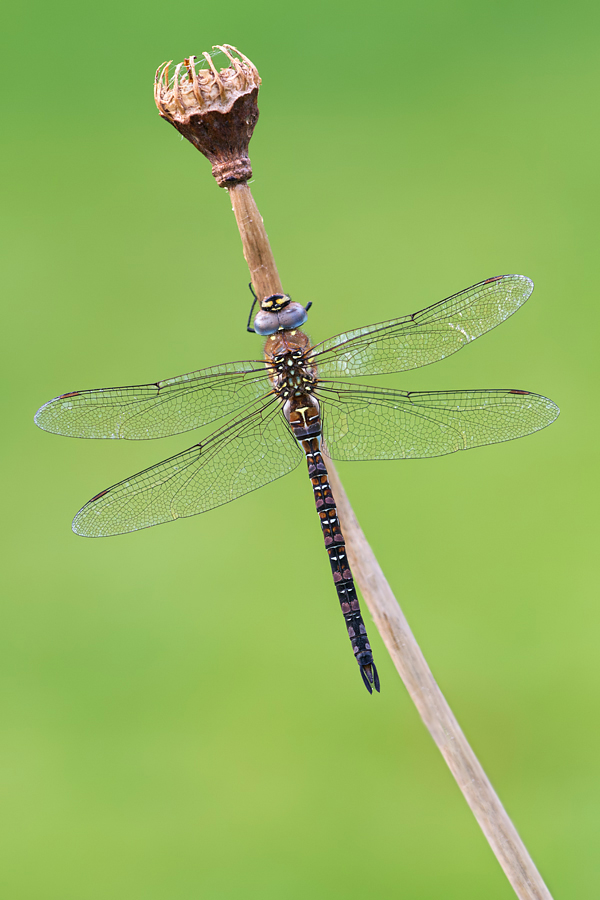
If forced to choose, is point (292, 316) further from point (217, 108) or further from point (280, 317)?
point (217, 108)

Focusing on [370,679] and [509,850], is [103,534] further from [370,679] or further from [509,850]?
[509,850]

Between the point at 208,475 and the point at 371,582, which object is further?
the point at 208,475

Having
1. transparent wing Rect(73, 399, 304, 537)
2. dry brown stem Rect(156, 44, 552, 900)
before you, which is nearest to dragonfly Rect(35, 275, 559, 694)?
transparent wing Rect(73, 399, 304, 537)

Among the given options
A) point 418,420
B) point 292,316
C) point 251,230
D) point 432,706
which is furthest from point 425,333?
point 432,706

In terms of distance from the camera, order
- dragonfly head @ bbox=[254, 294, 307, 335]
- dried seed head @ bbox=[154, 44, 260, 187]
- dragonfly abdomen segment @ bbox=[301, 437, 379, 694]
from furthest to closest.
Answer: dragonfly abdomen segment @ bbox=[301, 437, 379, 694], dragonfly head @ bbox=[254, 294, 307, 335], dried seed head @ bbox=[154, 44, 260, 187]

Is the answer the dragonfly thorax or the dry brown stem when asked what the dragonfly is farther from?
the dry brown stem
